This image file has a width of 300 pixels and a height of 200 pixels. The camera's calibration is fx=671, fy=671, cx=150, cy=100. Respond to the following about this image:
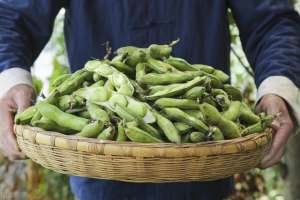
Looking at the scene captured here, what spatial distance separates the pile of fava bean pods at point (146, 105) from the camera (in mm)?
1562

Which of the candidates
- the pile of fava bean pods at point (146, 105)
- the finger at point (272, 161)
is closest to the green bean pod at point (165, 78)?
the pile of fava bean pods at point (146, 105)

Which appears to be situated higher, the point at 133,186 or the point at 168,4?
the point at 168,4

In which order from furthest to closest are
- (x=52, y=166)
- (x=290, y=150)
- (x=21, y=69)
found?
(x=290, y=150)
(x=21, y=69)
(x=52, y=166)

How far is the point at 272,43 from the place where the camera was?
214 centimetres

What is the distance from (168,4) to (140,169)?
2.77 ft

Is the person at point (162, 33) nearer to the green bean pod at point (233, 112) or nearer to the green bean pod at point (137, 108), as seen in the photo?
the green bean pod at point (233, 112)

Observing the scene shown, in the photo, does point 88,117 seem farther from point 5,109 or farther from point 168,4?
point 168,4

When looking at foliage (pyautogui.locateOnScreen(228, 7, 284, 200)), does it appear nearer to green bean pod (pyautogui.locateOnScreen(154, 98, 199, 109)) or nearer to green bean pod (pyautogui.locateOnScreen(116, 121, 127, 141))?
green bean pod (pyautogui.locateOnScreen(154, 98, 199, 109))

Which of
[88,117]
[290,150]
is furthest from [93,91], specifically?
[290,150]

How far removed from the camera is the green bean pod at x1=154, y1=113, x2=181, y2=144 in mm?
1523

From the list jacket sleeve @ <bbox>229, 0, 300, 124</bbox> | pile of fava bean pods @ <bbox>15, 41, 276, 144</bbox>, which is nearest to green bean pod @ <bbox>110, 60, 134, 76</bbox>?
pile of fava bean pods @ <bbox>15, 41, 276, 144</bbox>

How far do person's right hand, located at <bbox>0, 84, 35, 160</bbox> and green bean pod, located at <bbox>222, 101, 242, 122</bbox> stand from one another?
55cm

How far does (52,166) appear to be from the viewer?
1633 mm

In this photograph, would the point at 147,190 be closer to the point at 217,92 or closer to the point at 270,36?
the point at 217,92
